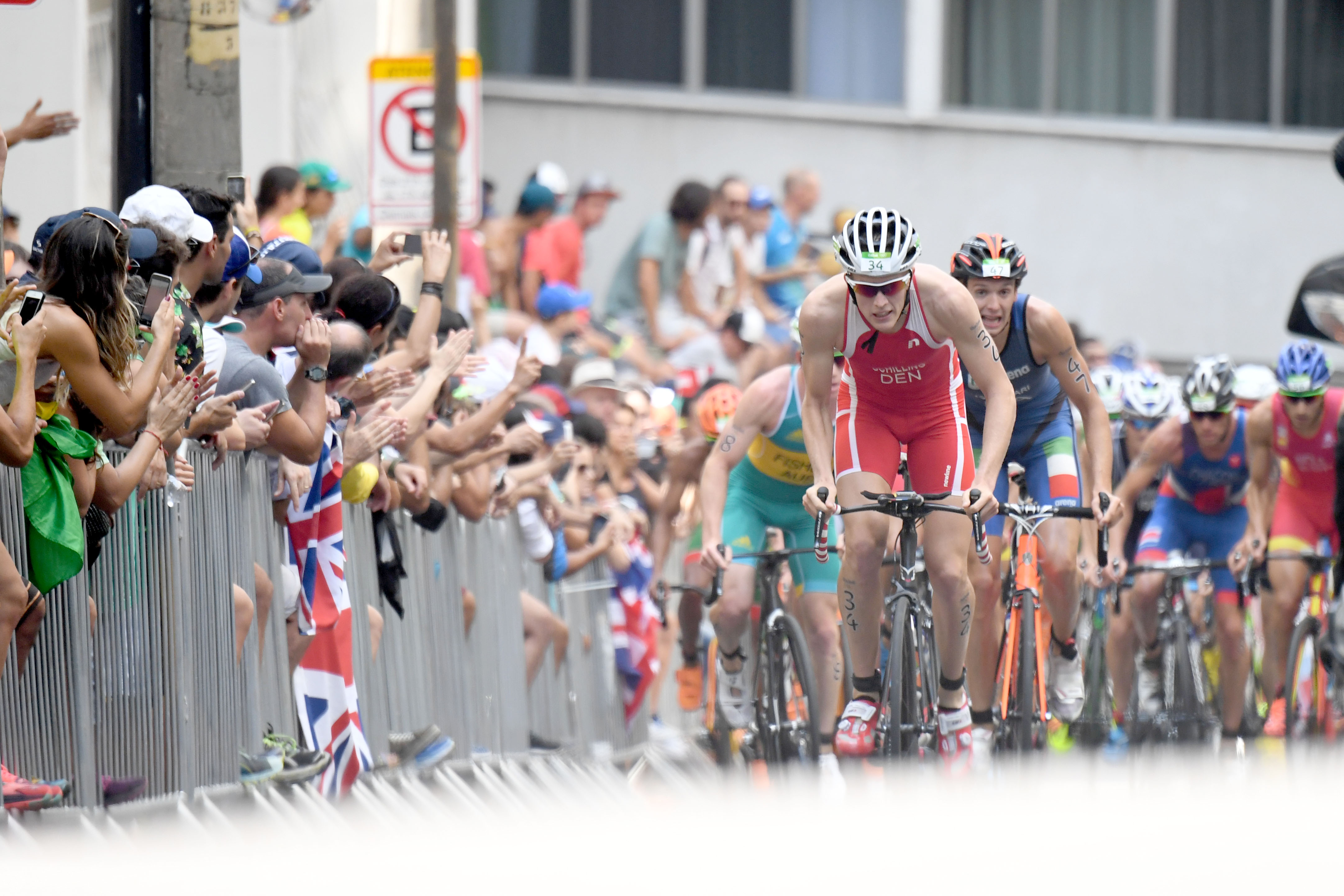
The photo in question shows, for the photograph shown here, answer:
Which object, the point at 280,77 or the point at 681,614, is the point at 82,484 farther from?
the point at 280,77

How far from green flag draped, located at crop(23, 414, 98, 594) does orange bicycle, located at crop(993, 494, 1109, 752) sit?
186 inches

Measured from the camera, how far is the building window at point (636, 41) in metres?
23.6

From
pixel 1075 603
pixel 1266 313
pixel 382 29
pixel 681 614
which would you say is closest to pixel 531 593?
pixel 681 614

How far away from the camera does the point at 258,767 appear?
839cm

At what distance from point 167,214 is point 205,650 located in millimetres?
1478

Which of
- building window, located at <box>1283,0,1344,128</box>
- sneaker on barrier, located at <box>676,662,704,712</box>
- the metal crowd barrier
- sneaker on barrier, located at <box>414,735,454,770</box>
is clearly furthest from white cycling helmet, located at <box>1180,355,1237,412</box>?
building window, located at <box>1283,0,1344,128</box>

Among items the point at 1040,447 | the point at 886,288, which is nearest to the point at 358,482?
the point at 886,288

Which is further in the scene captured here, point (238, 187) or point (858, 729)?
point (858, 729)

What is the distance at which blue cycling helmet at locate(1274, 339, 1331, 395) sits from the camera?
552 inches

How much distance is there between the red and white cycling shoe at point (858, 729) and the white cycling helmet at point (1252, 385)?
23.8ft

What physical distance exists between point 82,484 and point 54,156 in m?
8.20

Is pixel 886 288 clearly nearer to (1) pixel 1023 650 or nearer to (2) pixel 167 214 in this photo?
(1) pixel 1023 650

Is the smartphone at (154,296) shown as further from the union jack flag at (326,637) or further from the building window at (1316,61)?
the building window at (1316,61)

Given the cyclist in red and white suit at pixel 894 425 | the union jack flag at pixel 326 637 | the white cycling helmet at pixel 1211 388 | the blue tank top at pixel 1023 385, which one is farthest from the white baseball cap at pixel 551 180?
the union jack flag at pixel 326 637
